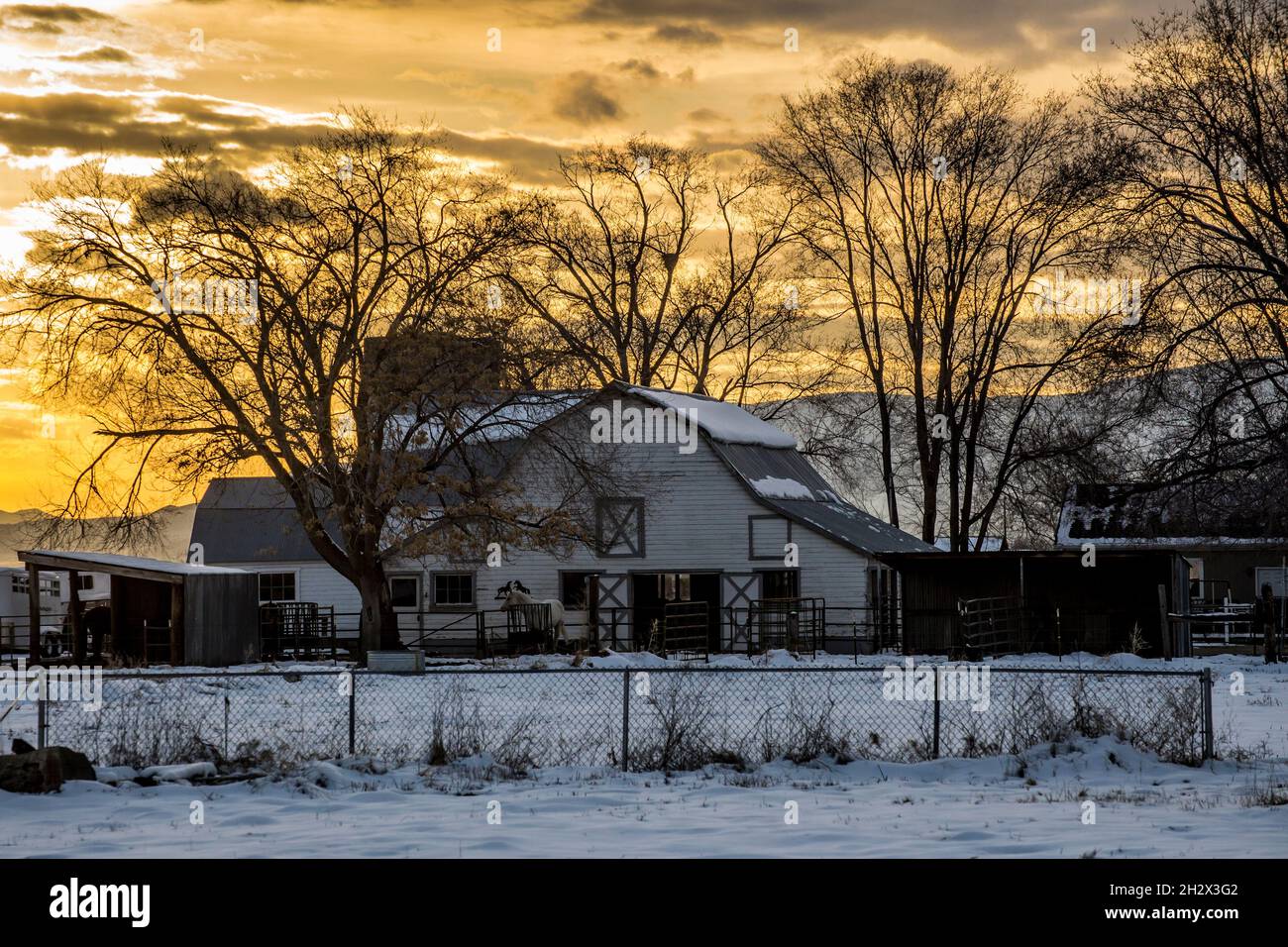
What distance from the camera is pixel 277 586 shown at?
5825 cm

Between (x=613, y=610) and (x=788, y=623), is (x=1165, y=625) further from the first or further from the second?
(x=613, y=610)

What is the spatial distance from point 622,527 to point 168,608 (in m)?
13.4

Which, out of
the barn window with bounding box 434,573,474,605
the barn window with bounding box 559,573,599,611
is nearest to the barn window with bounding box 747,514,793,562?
the barn window with bounding box 559,573,599,611

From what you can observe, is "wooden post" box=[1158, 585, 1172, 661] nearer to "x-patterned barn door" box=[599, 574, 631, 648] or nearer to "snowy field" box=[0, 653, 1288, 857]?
"x-patterned barn door" box=[599, 574, 631, 648]

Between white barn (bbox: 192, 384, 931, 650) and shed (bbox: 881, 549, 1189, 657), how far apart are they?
1.61 metres

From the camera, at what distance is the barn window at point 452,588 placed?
156 feet

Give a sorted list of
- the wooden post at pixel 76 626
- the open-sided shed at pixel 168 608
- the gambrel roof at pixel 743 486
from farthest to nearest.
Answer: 1. the gambrel roof at pixel 743 486
2. the wooden post at pixel 76 626
3. the open-sided shed at pixel 168 608

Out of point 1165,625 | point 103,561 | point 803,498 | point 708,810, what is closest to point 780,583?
point 803,498

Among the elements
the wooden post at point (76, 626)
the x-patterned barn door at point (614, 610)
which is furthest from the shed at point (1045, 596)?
the wooden post at point (76, 626)

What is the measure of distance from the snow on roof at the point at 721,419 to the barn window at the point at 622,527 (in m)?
3.11

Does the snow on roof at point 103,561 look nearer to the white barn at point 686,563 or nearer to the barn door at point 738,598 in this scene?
the white barn at point 686,563

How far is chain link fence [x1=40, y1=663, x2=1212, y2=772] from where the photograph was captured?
1655 cm
